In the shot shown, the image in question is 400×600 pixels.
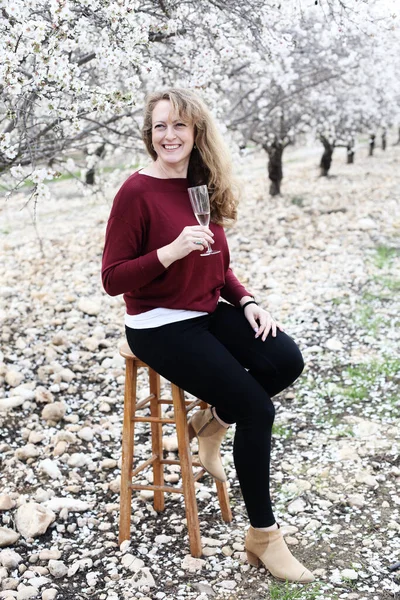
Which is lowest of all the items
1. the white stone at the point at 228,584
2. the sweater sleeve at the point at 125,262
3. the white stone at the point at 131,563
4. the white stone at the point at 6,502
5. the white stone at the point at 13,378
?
the white stone at the point at 228,584

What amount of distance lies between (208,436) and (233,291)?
776mm

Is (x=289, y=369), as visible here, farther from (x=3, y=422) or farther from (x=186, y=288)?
(x=3, y=422)

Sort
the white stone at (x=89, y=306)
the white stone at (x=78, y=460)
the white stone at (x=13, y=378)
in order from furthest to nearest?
the white stone at (x=89, y=306), the white stone at (x=13, y=378), the white stone at (x=78, y=460)

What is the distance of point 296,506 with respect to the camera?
3.74 metres

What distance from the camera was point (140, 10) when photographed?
4.82m

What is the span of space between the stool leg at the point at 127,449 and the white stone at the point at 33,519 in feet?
1.39

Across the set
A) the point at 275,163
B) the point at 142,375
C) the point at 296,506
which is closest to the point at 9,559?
the point at 296,506

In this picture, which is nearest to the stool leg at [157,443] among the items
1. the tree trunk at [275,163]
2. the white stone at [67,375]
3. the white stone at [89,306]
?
the white stone at [67,375]

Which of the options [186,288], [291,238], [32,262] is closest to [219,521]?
[186,288]

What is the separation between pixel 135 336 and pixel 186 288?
337 mm

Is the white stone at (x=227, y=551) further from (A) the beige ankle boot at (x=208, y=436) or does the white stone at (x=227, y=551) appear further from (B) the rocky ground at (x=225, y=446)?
(A) the beige ankle boot at (x=208, y=436)

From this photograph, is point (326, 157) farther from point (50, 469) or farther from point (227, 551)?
point (227, 551)

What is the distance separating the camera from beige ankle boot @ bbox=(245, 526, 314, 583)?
3.05 metres

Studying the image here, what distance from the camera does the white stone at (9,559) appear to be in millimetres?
3268
